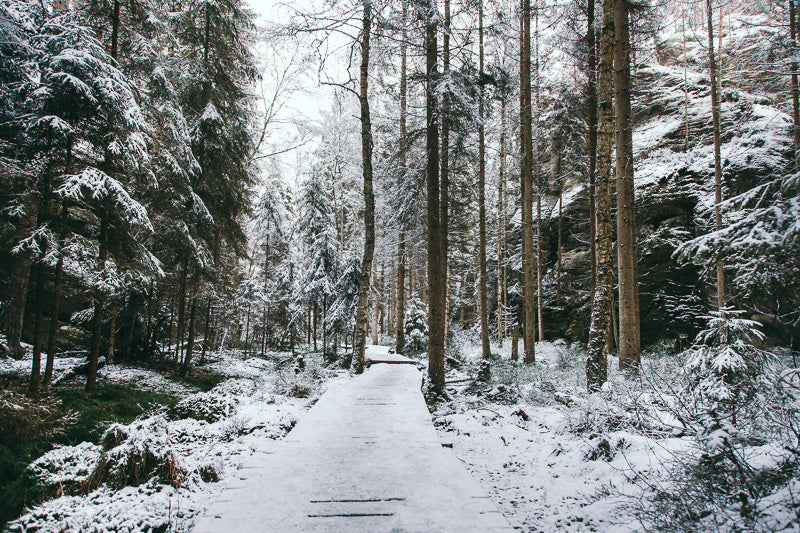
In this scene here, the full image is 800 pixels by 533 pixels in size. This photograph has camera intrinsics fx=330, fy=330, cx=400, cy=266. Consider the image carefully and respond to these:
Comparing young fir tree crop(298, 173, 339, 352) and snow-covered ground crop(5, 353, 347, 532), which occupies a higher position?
young fir tree crop(298, 173, 339, 352)

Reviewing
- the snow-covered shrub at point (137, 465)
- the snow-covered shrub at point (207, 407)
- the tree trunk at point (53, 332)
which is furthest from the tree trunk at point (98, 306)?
the snow-covered shrub at point (137, 465)

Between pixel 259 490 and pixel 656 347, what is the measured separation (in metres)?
14.8

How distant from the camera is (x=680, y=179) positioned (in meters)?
14.4

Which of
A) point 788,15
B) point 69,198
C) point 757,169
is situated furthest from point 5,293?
point 757,169

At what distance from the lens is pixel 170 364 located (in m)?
12.6

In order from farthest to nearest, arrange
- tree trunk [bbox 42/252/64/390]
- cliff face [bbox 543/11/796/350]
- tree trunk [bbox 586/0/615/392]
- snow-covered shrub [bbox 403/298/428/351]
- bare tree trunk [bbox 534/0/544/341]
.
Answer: snow-covered shrub [bbox 403/298/428/351]
bare tree trunk [bbox 534/0/544/341]
cliff face [bbox 543/11/796/350]
tree trunk [bbox 42/252/64/390]
tree trunk [bbox 586/0/615/392]

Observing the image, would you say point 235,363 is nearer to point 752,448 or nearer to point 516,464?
point 516,464

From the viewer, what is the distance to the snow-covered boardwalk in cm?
256

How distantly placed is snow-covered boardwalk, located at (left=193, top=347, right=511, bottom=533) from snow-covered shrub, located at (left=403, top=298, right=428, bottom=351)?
11899 millimetres

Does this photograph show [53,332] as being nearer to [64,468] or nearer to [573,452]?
[64,468]

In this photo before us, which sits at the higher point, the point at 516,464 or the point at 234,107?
the point at 234,107

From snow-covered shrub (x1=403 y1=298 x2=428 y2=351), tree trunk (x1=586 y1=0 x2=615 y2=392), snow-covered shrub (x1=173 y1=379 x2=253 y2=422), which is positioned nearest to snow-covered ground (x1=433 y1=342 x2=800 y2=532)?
tree trunk (x1=586 y1=0 x2=615 y2=392)

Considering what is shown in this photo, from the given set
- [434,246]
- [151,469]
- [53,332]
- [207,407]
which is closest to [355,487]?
[151,469]

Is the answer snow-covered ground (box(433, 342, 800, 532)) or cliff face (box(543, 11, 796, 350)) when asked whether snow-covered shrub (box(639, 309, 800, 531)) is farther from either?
cliff face (box(543, 11, 796, 350))
